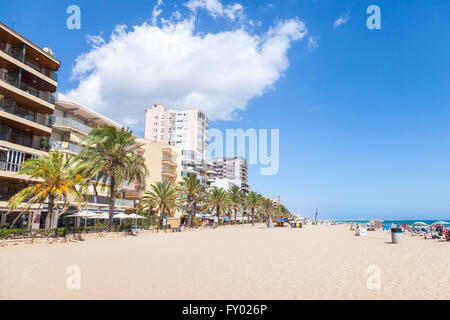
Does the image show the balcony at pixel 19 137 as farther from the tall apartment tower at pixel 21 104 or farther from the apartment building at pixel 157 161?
the apartment building at pixel 157 161

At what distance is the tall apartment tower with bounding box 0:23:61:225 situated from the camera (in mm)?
27672

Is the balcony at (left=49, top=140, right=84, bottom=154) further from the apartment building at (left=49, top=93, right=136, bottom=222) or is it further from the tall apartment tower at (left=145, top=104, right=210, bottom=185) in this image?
the tall apartment tower at (left=145, top=104, right=210, bottom=185)

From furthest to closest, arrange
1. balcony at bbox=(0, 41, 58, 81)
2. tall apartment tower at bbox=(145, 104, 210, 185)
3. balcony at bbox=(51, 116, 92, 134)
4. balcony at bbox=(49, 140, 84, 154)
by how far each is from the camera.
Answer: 1. tall apartment tower at bbox=(145, 104, 210, 185)
2. balcony at bbox=(51, 116, 92, 134)
3. balcony at bbox=(49, 140, 84, 154)
4. balcony at bbox=(0, 41, 58, 81)

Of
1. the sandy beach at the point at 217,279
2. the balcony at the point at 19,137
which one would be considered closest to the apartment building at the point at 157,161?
the balcony at the point at 19,137

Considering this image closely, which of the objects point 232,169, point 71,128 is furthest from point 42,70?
point 232,169

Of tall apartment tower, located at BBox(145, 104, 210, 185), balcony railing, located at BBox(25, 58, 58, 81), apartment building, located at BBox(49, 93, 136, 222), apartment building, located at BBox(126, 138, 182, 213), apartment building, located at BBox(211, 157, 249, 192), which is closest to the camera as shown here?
balcony railing, located at BBox(25, 58, 58, 81)

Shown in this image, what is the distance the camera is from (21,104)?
1222 inches

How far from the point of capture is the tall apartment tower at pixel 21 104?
27672mm

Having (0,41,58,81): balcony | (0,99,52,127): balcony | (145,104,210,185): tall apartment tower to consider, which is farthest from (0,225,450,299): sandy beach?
(145,104,210,185): tall apartment tower

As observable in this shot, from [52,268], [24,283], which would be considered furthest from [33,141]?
[24,283]

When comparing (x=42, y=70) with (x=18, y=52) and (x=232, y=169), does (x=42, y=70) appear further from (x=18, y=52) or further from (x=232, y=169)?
(x=232, y=169)

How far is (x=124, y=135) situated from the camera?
105 feet

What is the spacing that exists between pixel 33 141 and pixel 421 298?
34.4m
